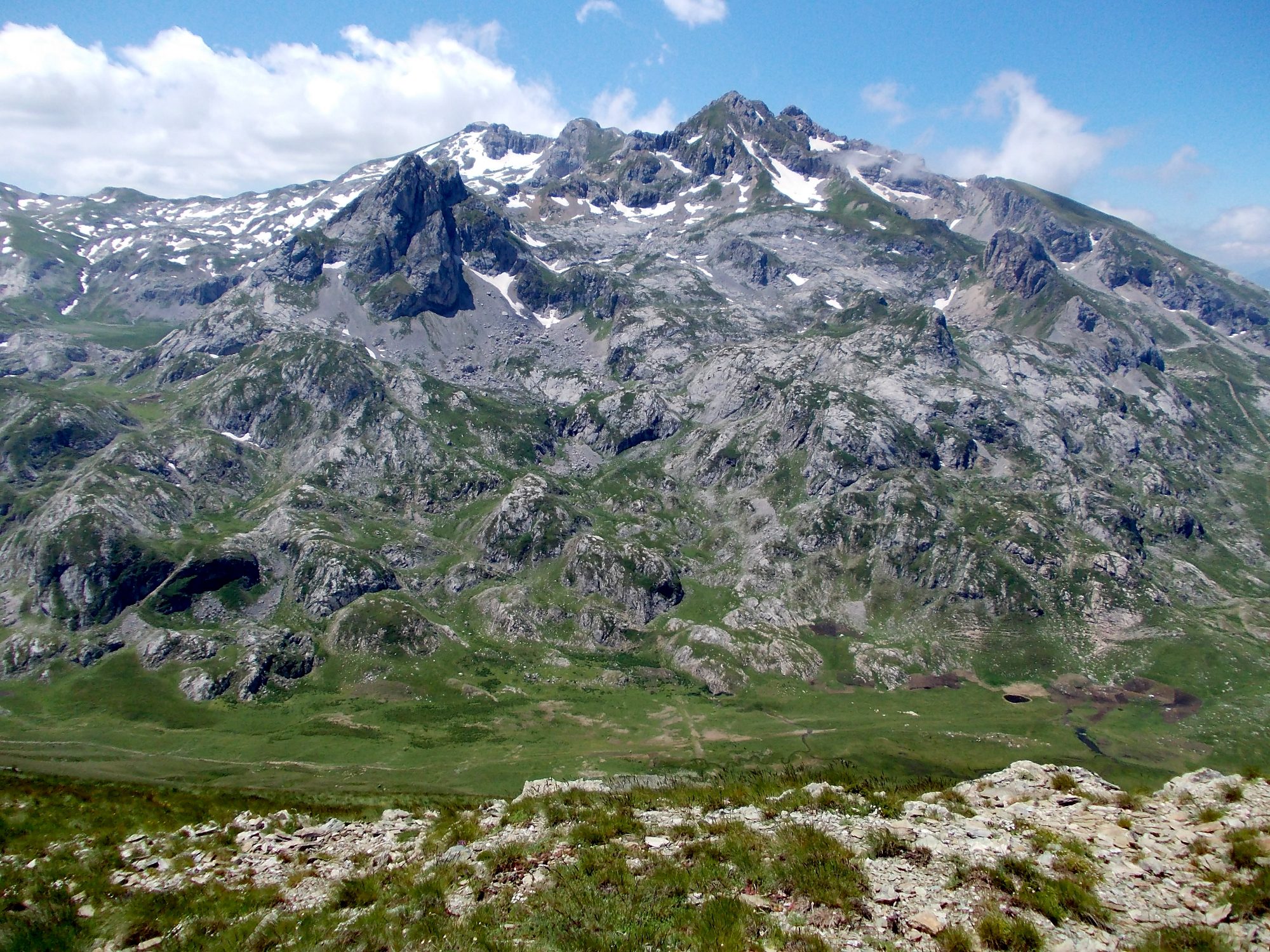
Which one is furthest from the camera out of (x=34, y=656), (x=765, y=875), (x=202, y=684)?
(x=34, y=656)

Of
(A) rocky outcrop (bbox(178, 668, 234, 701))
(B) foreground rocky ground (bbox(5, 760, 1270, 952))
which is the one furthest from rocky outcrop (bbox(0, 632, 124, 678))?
(B) foreground rocky ground (bbox(5, 760, 1270, 952))

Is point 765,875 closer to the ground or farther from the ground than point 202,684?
farther from the ground

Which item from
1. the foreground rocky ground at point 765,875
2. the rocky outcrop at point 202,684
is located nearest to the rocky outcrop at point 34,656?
the rocky outcrop at point 202,684

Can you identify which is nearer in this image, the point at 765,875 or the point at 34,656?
the point at 765,875

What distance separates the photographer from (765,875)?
20.1m

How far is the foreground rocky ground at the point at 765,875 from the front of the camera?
17.1 m

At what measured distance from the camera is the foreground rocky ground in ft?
56.2

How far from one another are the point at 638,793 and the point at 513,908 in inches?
497

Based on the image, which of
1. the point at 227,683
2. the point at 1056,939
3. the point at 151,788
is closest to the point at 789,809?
the point at 1056,939

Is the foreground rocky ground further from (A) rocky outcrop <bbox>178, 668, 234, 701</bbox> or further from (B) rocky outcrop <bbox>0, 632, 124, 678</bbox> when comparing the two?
(B) rocky outcrop <bbox>0, 632, 124, 678</bbox>

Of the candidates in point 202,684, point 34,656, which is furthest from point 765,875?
point 34,656

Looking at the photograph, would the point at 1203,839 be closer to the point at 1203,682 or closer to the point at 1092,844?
the point at 1092,844

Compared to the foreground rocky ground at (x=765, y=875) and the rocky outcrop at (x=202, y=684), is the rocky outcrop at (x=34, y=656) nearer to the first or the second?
the rocky outcrop at (x=202, y=684)

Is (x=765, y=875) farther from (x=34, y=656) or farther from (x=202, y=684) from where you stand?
(x=34, y=656)
